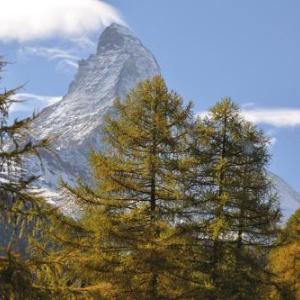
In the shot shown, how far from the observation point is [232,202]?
1659 cm

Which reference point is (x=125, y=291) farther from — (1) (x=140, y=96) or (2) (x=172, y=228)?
(1) (x=140, y=96)

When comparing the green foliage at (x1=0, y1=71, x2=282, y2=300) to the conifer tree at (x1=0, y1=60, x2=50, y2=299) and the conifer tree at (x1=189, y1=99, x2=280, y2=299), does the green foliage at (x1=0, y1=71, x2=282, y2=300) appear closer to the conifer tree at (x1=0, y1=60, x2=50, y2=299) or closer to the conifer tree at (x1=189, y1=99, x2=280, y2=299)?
the conifer tree at (x1=189, y1=99, x2=280, y2=299)

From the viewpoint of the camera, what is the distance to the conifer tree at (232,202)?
16016 millimetres

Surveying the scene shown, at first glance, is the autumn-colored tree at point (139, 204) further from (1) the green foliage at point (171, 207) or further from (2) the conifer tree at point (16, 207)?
(2) the conifer tree at point (16, 207)

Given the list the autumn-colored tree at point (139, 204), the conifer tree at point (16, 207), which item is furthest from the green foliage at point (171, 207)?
the conifer tree at point (16, 207)

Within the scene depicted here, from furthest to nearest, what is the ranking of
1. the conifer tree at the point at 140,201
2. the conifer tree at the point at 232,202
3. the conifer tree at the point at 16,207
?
the conifer tree at the point at 232,202 → the conifer tree at the point at 140,201 → the conifer tree at the point at 16,207

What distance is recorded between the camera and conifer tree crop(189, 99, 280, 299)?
52.5 feet

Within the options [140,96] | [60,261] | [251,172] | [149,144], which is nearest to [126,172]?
[149,144]

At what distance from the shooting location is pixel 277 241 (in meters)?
17.3

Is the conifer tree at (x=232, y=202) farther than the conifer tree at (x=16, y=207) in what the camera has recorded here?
Yes

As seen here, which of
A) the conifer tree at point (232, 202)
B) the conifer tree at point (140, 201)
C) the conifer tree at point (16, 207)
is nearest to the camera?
the conifer tree at point (16, 207)

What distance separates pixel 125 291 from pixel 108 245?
1219mm

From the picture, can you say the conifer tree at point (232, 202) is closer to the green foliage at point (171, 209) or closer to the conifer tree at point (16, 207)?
the green foliage at point (171, 209)

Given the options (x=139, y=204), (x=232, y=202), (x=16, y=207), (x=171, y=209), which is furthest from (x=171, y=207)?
(x=16, y=207)
